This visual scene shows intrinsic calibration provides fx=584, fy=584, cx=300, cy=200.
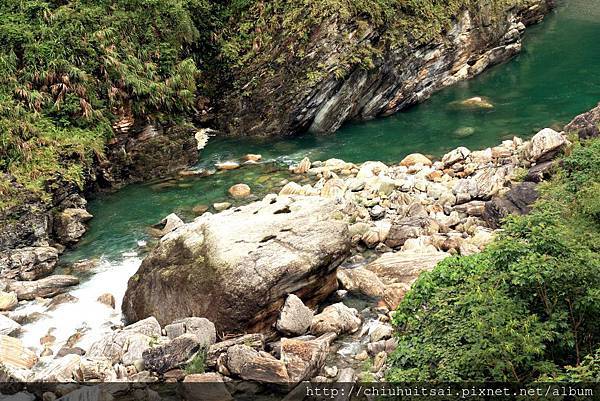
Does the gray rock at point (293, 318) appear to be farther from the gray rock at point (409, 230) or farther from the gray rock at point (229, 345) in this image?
the gray rock at point (409, 230)

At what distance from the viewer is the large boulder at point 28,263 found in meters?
16.9

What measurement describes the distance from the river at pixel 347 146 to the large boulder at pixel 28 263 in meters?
0.51

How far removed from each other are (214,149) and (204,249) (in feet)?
48.1

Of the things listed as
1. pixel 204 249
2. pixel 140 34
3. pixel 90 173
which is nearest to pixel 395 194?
pixel 204 249

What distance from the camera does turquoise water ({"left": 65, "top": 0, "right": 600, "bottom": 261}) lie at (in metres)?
21.0

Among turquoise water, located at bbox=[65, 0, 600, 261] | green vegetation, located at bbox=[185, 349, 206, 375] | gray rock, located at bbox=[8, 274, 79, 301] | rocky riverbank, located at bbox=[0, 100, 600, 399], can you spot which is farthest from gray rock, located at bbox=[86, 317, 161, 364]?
turquoise water, located at bbox=[65, 0, 600, 261]

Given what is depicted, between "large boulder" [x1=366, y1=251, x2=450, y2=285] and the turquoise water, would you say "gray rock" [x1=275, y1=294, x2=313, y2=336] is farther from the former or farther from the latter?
the turquoise water

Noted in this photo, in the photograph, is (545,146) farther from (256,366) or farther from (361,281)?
(256,366)

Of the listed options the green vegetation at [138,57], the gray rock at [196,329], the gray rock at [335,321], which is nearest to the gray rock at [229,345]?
the gray rock at [196,329]

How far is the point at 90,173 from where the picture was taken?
73.6 ft

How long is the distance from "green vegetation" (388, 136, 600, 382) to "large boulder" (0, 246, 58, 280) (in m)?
11.7

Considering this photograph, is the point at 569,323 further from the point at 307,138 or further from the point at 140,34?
the point at 140,34

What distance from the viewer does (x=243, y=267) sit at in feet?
41.5

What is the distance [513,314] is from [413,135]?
1983cm
